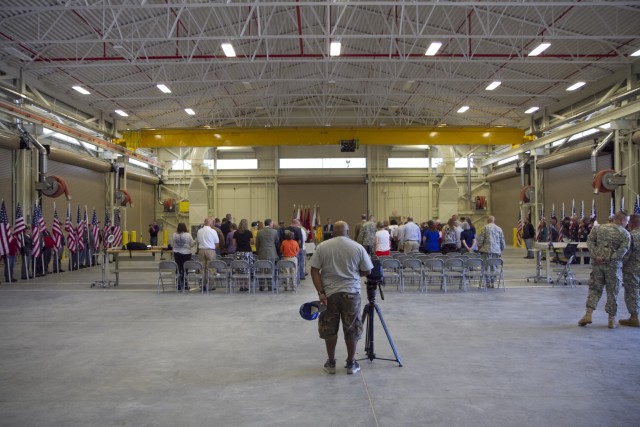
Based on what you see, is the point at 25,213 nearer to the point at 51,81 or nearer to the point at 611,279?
the point at 51,81

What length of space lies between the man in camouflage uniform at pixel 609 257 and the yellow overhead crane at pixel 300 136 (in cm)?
1451

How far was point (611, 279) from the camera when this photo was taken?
6.30 m

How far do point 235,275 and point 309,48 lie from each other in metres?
9.21

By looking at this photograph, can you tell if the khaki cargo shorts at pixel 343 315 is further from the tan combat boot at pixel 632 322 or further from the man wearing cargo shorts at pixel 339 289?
the tan combat boot at pixel 632 322

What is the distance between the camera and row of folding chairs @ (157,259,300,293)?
32.2ft

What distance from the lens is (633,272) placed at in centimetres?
637

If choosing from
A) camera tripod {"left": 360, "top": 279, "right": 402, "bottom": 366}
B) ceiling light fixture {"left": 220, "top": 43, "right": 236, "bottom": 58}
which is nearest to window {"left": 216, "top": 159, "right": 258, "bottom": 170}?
ceiling light fixture {"left": 220, "top": 43, "right": 236, "bottom": 58}

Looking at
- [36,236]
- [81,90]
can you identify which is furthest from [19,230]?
[81,90]

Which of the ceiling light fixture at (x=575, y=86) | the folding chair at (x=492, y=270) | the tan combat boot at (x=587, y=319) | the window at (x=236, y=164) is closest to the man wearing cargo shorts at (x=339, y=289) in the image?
the tan combat boot at (x=587, y=319)

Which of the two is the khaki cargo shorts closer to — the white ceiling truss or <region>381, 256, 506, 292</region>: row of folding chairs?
<region>381, 256, 506, 292</region>: row of folding chairs

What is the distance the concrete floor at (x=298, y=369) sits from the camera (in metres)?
3.66

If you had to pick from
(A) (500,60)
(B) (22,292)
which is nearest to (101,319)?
(B) (22,292)

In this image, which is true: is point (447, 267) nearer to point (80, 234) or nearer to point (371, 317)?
point (371, 317)

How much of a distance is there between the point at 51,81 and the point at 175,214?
11881 millimetres
